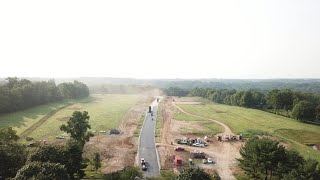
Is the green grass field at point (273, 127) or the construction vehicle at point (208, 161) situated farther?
the green grass field at point (273, 127)

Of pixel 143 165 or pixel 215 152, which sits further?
pixel 215 152

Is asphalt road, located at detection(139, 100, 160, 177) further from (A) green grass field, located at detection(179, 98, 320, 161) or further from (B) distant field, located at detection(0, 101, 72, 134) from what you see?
(B) distant field, located at detection(0, 101, 72, 134)

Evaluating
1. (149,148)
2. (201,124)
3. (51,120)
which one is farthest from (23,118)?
(201,124)

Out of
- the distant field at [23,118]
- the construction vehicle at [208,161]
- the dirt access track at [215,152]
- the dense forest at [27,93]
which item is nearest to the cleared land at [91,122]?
the distant field at [23,118]

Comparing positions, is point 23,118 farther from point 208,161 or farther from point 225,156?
point 225,156

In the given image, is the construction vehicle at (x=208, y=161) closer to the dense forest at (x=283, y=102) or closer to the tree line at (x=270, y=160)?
the tree line at (x=270, y=160)

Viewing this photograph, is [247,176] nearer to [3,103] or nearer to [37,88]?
[3,103]

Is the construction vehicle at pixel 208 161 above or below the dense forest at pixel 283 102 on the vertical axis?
below
